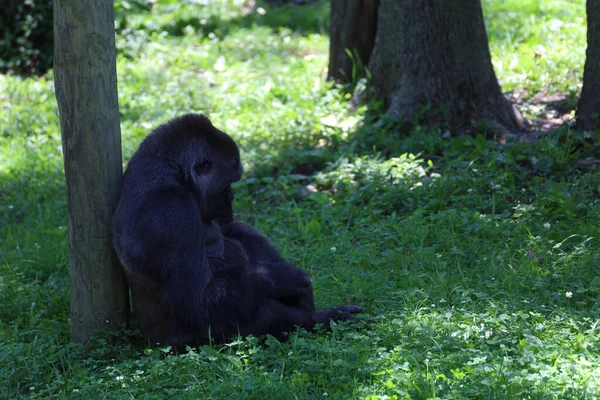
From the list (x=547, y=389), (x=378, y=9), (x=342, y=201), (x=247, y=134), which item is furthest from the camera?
(x=378, y=9)

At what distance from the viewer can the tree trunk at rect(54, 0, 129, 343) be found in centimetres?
352

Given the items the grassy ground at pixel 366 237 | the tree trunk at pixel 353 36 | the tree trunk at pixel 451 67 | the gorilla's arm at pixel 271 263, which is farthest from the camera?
the tree trunk at pixel 353 36

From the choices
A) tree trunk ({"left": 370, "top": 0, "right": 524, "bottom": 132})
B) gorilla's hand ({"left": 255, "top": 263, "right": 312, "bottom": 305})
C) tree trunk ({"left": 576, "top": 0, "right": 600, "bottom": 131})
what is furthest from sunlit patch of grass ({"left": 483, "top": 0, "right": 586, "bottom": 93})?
gorilla's hand ({"left": 255, "top": 263, "right": 312, "bottom": 305})

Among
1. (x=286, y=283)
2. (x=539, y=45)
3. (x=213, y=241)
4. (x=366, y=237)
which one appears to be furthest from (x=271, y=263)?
(x=539, y=45)

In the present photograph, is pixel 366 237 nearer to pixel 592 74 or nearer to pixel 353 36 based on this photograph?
pixel 592 74

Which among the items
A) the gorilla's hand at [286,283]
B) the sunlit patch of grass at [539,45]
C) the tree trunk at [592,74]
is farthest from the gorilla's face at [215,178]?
the sunlit patch of grass at [539,45]

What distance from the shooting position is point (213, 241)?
390 cm

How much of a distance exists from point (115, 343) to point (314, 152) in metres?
2.94

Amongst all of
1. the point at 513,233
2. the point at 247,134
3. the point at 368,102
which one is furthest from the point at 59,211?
the point at 513,233

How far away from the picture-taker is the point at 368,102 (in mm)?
7145

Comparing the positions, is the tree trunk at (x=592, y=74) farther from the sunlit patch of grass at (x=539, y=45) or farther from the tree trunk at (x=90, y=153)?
the tree trunk at (x=90, y=153)

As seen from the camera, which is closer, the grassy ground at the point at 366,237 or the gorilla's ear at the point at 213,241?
the grassy ground at the point at 366,237

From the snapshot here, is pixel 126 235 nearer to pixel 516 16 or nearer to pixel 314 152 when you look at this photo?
pixel 314 152

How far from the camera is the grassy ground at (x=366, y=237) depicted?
3.18 metres
